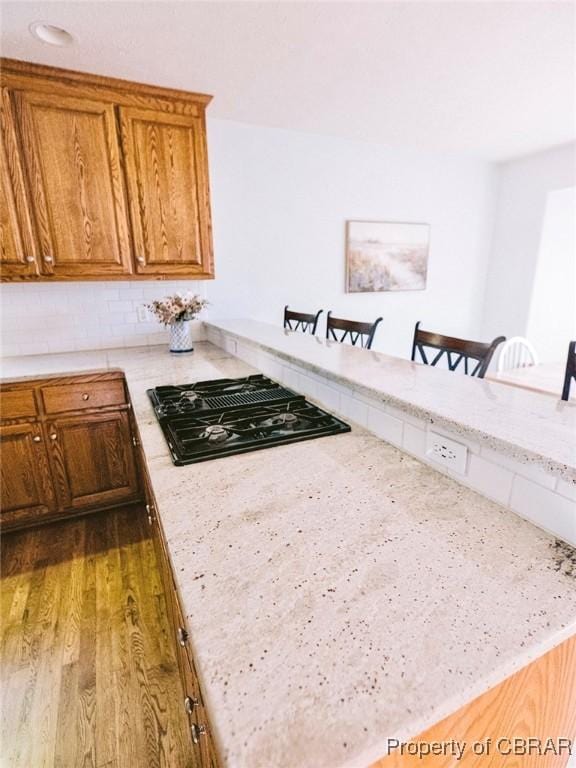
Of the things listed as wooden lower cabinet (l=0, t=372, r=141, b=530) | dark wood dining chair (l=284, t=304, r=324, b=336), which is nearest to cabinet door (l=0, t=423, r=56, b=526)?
wooden lower cabinet (l=0, t=372, r=141, b=530)

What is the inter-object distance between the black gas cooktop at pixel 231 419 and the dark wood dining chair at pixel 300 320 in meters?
1.10

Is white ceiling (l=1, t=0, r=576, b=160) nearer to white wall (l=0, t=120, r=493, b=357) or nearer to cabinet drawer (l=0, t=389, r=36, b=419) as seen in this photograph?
white wall (l=0, t=120, r=493, b=357)

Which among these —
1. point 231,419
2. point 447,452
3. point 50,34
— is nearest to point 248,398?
point 231,419

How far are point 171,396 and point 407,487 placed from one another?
0.94 meters

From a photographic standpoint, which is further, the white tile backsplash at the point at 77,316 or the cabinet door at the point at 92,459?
the white tile backsplash at the point at 77,316

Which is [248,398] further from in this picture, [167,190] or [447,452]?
[167,190]

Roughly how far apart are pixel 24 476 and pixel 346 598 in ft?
6.72

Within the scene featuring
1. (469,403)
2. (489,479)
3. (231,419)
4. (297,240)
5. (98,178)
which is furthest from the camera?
(297,240)

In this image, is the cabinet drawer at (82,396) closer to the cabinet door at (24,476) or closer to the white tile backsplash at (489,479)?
the cabinet door at (24,476)

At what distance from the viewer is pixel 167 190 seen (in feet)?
7.27

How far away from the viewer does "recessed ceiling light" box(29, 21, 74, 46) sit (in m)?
1.55

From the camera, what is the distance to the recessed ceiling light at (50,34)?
1.55 meters

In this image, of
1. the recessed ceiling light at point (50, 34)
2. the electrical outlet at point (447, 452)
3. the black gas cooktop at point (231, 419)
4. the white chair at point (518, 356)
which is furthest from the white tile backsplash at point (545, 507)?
the white chair at point (518, 356)

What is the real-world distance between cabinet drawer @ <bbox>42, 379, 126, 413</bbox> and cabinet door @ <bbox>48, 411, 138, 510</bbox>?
0.19 feet
